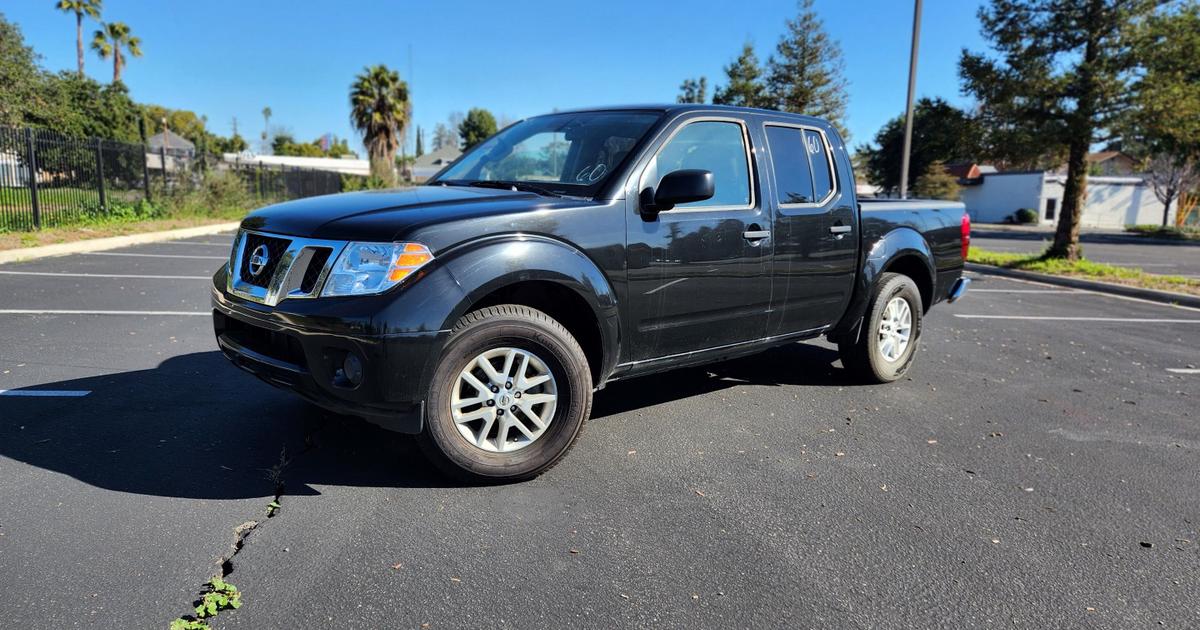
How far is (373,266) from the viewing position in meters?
3.21

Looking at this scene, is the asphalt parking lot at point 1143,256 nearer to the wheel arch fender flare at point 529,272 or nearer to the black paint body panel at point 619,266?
the black paint body panel at point 619,266

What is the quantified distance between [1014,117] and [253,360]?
15211mm

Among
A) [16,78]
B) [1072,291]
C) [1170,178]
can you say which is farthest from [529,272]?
[1170,178]

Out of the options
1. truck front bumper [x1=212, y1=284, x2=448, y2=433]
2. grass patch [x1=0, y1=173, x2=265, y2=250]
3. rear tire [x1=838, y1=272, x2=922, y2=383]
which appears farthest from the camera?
grass patch [x1=0, y1=173, x2=265, y2=250]

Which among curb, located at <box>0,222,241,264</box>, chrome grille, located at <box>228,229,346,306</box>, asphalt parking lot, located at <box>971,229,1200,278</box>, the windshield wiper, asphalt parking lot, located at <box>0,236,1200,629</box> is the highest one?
the windshield wiper

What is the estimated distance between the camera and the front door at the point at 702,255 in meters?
3.97

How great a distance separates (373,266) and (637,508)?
156cm

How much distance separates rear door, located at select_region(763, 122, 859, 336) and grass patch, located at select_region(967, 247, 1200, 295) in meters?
9.59

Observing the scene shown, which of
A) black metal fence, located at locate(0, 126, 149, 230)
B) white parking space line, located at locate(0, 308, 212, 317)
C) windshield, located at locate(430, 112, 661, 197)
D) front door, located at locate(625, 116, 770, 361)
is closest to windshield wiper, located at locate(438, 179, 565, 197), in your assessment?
windshield, located at locate(430, 112, 661, 197)

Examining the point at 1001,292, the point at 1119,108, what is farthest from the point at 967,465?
the point at 1119,108

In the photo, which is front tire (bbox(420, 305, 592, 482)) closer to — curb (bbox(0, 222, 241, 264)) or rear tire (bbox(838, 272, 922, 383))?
rear tire (bbox(838, 272, 922, 383))

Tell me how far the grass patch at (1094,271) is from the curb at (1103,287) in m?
0.29

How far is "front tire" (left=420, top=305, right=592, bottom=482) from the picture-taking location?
337cm

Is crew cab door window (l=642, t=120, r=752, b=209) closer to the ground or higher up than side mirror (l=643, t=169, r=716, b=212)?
higher up
